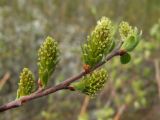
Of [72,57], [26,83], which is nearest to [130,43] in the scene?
[26,83]

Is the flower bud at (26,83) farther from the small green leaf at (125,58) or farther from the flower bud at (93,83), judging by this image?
the small green leaf at (125,58)

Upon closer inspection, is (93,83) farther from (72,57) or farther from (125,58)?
(72,57)

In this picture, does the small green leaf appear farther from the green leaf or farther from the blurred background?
the blurred background

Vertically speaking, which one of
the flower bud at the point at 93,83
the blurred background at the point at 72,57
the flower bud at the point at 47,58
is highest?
the blurred background at the point at 72,57

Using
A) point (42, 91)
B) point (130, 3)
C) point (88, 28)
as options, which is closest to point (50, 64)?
point (42, 91)

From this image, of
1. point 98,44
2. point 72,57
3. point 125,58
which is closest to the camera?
point 98,44

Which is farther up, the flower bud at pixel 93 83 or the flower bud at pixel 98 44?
the flower bud at pixel 98 44

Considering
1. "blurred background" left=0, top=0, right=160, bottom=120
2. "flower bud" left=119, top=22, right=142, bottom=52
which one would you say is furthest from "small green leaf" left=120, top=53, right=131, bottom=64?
"blurred background" left=0, top=0, right=160, bottom=120

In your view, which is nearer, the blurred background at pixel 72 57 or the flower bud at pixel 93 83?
the flower bud at pixel 93 83

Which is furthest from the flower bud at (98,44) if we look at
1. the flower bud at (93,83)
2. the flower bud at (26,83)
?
the flower bud at (26,83)
